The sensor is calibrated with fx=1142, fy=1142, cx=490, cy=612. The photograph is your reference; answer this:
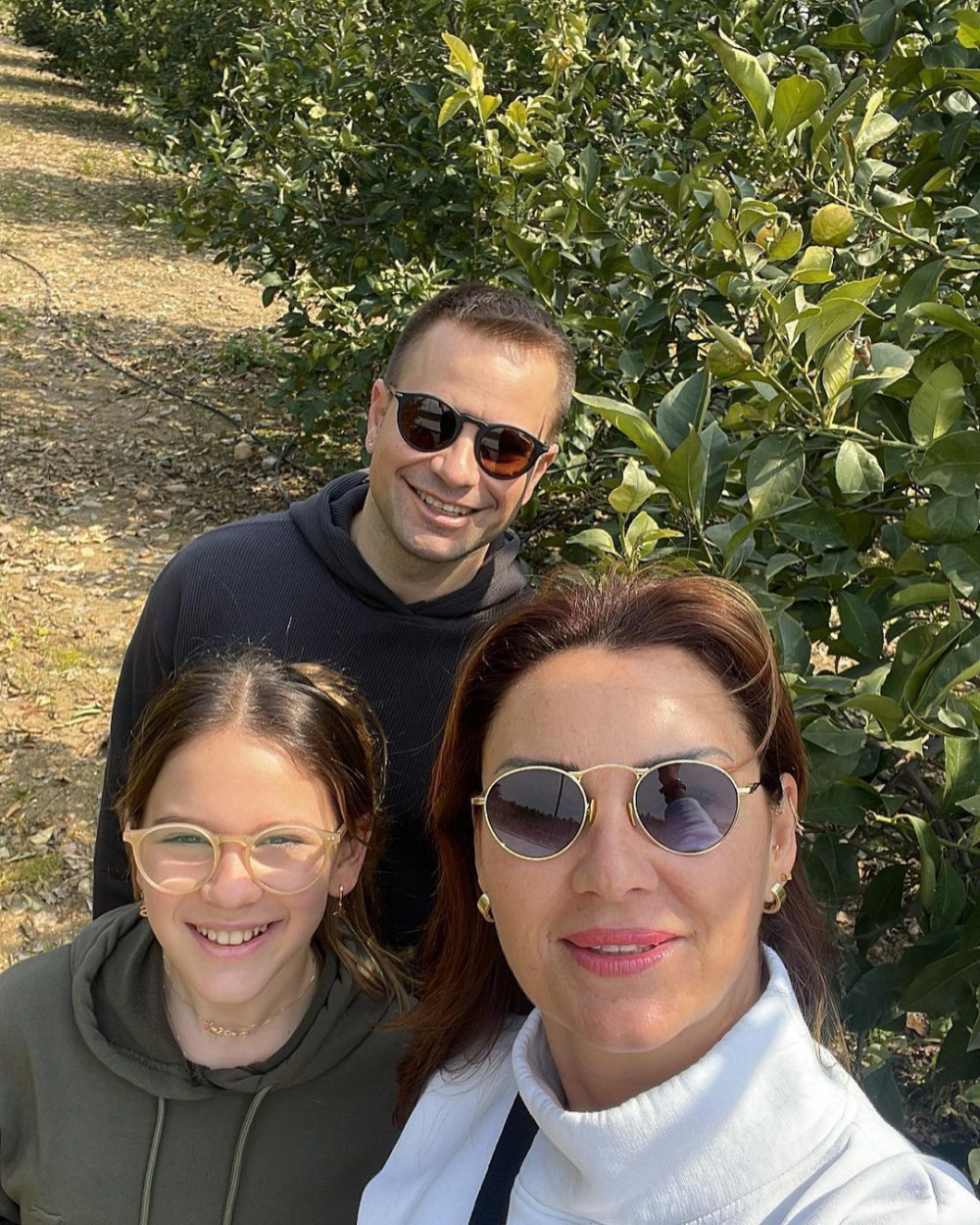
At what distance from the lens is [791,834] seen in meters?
1.43

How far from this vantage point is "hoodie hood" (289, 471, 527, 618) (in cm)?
235

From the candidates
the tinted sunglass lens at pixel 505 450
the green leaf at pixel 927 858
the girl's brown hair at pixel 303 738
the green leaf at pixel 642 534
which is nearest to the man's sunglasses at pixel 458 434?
the tinted sunglass lens at pixel 505 450

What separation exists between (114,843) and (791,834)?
1644mm

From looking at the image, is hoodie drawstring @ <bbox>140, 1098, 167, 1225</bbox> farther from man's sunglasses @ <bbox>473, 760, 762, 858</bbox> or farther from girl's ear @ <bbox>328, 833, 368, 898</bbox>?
man's sunglasses @ <bbox>473, 760, 762, 858</bbox>

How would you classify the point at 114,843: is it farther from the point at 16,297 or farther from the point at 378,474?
the point at 16,297

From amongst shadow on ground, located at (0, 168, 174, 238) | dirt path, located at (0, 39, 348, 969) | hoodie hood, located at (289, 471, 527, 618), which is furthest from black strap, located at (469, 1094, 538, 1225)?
shadow on ground, located at (0, 168, 174, 238)

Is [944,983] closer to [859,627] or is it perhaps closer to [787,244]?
[859,627]

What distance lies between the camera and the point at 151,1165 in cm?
167

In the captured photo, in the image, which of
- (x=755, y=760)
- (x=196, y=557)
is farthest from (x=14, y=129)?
(x=755, y=760)

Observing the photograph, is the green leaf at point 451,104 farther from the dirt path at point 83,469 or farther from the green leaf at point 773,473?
the dirt path at point 83,469

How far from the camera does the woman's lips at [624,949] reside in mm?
1223

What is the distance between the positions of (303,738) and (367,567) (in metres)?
0.57

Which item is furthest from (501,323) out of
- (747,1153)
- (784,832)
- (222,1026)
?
(747,1153)

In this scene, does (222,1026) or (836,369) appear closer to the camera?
(836,369)
